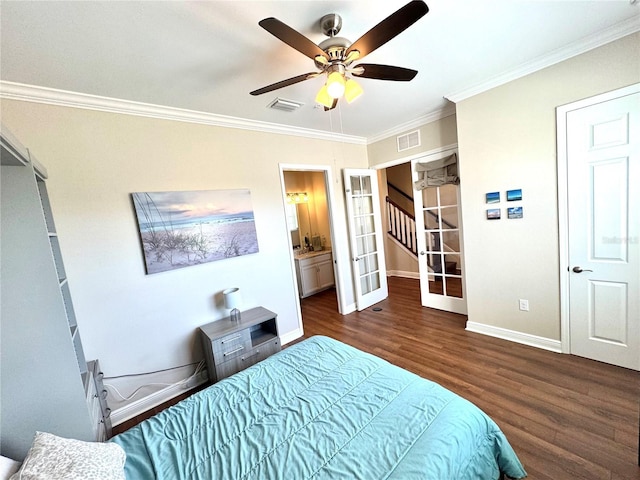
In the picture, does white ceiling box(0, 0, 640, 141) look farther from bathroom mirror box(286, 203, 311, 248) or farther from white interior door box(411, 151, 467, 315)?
bathroom mirror box(286, 203, 311, 248)

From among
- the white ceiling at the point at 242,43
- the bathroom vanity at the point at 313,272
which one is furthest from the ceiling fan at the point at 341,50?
the bathroom vanity at the point at 313,272

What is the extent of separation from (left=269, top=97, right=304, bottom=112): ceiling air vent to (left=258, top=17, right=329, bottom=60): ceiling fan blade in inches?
44.7

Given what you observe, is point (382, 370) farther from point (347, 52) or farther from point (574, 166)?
point (574, 166)

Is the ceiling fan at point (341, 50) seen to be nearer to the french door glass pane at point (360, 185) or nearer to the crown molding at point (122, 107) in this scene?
the crown molding at point (122, 107)

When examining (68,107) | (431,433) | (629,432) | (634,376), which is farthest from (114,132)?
(634,376)

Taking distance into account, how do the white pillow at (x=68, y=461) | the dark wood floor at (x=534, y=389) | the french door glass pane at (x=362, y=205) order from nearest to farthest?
the white pillow at (x=68, y=461), the dark wood floor at (x=534, y=389), the french door glass pane at (x=362, y=205)

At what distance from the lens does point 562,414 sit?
68.8 inches

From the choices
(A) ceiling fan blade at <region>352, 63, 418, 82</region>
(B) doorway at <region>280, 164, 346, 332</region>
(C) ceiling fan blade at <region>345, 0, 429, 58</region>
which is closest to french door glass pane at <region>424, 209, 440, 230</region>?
(B) doorway at <region>280, 164, 346, 332</region>

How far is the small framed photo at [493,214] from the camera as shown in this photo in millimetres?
2650

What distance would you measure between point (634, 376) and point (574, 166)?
1748 millimetres

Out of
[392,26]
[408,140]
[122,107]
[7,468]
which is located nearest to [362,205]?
[408,140]

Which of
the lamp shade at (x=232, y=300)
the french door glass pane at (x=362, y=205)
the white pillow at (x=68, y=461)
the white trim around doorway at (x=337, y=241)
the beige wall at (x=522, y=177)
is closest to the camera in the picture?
the white pillow at (x=68, y=461)

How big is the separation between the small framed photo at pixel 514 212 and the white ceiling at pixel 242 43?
1.24 metres

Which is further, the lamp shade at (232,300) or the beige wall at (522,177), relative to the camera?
the lamp shade at (232,300)
